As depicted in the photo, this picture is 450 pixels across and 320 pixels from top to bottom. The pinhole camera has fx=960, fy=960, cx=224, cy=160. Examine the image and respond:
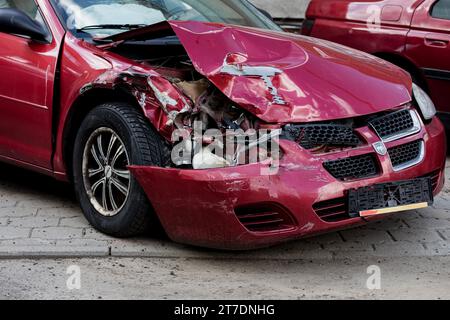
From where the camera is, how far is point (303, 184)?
4.68 metres

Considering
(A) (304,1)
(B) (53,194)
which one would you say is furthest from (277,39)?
(A) (304,1)

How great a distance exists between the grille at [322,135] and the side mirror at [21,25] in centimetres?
176

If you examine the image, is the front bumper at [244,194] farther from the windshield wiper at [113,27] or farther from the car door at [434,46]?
the car door at [434,46]

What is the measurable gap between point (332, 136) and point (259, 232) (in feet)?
2.02

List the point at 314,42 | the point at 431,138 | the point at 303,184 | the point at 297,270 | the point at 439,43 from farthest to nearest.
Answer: the point at 439,43 < the point at 314,42 < the point at 431,138 < the point at 297,270 < the point at 303,184

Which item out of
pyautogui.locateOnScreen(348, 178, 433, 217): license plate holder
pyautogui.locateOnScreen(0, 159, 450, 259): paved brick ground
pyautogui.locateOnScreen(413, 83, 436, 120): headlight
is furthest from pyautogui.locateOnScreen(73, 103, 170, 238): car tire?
pyautogui.locateOnScreen(413, 83, 436, 120): headlight

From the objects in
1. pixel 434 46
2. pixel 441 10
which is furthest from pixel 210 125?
pixel 441 10

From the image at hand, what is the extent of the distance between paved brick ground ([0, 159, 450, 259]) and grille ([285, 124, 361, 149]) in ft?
2.25

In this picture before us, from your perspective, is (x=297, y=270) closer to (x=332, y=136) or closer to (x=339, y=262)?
(x=339, y=262)

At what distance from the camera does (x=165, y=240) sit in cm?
540

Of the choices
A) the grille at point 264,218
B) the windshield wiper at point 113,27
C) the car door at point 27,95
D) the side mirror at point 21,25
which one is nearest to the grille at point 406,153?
the grille at point 264,218

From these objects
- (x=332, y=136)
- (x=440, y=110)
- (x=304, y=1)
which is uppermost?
(x=332, y=136)

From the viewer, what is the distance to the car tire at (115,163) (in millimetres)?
5027

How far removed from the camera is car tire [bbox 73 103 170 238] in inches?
198
